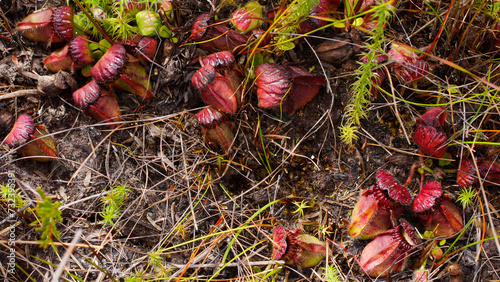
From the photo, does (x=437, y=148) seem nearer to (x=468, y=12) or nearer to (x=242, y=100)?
(x=468, y=12)

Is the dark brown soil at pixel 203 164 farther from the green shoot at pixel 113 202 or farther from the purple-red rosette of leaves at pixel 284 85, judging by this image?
the purple-red rosette of leaves at pixel 284 85

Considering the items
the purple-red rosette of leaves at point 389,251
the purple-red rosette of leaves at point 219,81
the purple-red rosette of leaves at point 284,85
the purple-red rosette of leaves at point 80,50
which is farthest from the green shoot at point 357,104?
the purple-red rosette of leaves at point 80,50

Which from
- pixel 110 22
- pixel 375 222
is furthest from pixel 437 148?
pixel 110 22

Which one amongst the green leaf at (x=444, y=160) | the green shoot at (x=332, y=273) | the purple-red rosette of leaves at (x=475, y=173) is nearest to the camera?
the green shoot at (x=332, y=273)

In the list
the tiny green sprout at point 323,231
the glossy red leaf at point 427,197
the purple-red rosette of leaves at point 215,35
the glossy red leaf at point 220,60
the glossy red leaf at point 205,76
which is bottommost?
the tiny green sprout at point 323,231

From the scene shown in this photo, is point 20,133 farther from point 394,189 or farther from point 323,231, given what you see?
point 394,189

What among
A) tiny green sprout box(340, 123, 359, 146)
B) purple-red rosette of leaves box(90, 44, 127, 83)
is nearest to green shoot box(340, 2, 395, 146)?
tiny green sprout box(340, 123, 359, 146)
